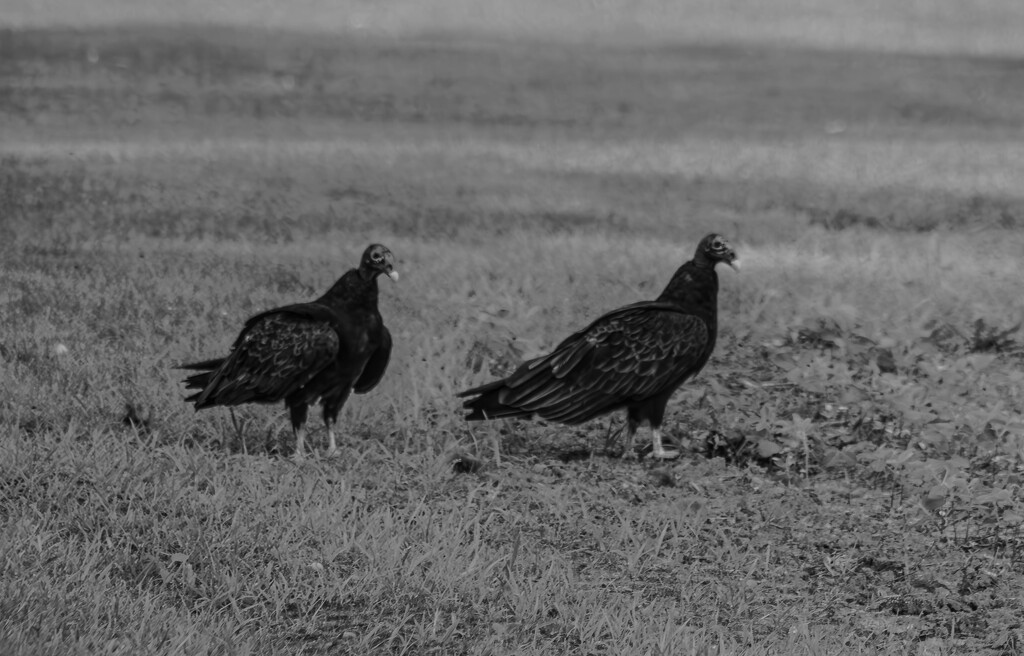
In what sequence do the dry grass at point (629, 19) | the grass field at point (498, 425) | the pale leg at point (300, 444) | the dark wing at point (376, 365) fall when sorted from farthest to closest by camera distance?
the dry grass at point (629, 19), the dark wing at point (376, 365), the pale leg at point (300, 444), the grass field at point (498, 425)

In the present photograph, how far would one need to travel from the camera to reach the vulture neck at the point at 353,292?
21.5 feet

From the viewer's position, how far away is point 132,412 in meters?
6.71

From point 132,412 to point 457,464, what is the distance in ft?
4.84

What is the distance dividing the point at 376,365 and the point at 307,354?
1.83 ft

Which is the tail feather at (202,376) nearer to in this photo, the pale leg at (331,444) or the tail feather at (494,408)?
the pale leg at (331,444)

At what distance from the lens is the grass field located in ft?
16.8

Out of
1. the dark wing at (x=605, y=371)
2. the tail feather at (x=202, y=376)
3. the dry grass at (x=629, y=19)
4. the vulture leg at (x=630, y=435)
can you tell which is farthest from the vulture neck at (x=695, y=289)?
the dry grass at (x=629, y=19)

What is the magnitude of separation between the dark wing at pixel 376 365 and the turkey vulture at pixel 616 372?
402mm

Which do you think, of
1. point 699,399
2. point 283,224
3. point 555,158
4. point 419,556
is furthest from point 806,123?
point 419,556

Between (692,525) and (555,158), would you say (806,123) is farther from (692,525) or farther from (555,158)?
(692,525)

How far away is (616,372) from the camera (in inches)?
270

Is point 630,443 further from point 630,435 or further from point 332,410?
point 332,410

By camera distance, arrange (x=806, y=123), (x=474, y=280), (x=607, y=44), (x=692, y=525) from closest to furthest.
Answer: (x=692, y=525), (x=474, y=280), (x=806, y=123), (x=607, y=44)

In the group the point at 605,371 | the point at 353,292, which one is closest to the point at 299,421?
the point at 353,292
